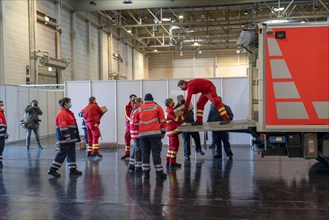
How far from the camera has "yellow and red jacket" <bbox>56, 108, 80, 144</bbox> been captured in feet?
26.2

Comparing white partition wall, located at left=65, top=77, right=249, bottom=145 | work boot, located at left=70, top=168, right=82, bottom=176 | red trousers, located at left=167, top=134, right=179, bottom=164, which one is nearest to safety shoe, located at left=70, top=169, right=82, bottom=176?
work boot, located at left=70, top=168, right=82, bottom=176

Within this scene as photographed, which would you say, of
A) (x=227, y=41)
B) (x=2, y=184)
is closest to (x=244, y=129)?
(x=2, y=184)

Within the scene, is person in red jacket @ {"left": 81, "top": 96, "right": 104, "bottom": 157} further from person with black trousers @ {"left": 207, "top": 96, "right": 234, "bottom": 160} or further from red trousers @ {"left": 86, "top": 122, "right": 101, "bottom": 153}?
person with black trousers @ {"left": 207, "top": 96, "right": 234, "bottom": 160}

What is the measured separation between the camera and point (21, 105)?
51.6ft

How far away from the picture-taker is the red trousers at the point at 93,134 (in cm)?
1084

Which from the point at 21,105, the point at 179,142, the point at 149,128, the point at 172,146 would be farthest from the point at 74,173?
the point at 21,105

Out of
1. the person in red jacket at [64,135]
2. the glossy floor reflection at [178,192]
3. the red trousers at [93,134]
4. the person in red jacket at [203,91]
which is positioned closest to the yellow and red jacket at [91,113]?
the red trousers at [93,134]

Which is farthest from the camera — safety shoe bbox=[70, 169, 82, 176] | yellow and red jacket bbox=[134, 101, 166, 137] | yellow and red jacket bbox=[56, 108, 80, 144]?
safety shoe bbox=[70, 169, 82, 176]

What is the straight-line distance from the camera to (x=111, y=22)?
25.4 m

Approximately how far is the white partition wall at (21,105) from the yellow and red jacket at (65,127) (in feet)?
23.7

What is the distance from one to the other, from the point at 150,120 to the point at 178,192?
5.44ft

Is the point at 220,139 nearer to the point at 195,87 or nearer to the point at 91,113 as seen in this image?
the point at 195,87

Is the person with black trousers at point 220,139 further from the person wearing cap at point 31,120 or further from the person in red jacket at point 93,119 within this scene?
the person wearing cap at point 31,120

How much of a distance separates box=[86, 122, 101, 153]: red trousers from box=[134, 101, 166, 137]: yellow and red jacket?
367cm
